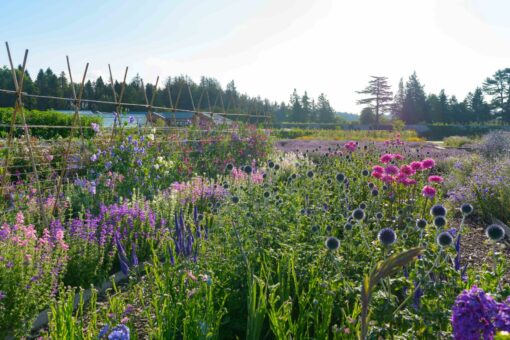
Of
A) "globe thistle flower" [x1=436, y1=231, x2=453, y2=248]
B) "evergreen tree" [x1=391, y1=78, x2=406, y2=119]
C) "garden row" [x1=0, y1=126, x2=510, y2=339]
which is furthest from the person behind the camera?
"evergreen tree" [x1=391, y1=78, x2=406, y2=119]

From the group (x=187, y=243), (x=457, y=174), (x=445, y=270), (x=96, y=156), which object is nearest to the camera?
(x=445, y=270)

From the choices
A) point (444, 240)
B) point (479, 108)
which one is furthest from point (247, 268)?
point (479, 108)

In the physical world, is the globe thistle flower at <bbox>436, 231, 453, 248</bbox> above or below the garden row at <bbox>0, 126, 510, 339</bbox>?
above

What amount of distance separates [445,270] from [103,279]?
334 cm

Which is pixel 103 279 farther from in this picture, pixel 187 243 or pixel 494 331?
pixel 494 331

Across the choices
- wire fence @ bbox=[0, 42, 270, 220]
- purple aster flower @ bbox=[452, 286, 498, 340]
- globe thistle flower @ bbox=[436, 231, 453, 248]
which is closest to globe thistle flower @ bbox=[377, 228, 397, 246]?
globe thistle flower @ bbox=[436, 231, 453, 248]

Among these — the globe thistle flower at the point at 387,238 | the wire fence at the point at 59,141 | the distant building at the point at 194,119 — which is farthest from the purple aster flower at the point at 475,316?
the distant building at the point at 194,119

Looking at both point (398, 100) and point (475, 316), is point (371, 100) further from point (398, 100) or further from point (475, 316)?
point (475, 316)

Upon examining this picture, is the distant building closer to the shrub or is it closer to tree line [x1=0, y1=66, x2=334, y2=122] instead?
tree line [x1=0, y1=66, x2=334, y2=122]

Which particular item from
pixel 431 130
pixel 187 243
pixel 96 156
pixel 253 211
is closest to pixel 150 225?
pixel 253 211

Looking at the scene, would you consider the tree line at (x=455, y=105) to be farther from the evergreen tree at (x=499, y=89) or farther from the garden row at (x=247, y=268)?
the garden row at (x=247, y=268)

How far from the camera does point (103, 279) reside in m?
4.08

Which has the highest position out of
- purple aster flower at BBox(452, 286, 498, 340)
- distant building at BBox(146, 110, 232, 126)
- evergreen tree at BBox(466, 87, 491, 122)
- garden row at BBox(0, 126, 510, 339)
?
evergreen tree at BBox(466, 87, 491, 122)

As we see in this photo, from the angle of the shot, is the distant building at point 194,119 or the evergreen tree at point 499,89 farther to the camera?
the evergreen tree at point 499,89
